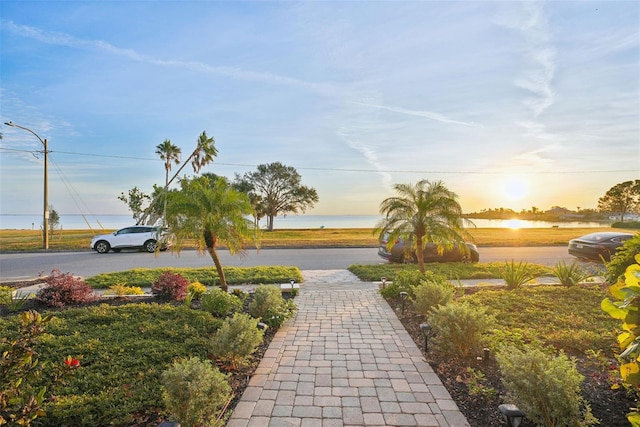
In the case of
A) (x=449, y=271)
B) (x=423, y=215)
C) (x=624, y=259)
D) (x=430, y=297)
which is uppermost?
(x=423, y=215)

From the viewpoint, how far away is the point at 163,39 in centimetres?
809

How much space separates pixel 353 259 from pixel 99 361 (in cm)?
1165

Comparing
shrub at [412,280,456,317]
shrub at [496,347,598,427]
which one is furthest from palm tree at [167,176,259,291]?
shrub at [496,347,598,427]

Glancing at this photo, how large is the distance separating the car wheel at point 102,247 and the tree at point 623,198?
70825mm

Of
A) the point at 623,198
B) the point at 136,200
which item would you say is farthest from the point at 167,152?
the point at 623,198

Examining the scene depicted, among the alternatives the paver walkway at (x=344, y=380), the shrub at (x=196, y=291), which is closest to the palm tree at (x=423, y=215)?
the paver walkway at (x=344, y=380)

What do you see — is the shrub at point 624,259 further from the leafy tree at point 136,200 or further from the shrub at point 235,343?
the leafy tree at point 136,200

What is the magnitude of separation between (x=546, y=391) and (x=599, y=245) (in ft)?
45.6

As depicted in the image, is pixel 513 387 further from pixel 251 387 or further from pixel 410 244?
pixel 410 244

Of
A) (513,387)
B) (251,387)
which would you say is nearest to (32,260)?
(251,387)

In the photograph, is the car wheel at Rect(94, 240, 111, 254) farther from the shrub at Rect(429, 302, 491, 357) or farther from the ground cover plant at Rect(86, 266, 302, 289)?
the shrub at Rect(429, 302, 491, 357)

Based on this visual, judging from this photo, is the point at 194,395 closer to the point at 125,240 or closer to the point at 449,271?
the point at 449,271

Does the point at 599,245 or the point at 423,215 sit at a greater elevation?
the point at 423,215

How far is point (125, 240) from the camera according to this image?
1825 cm
